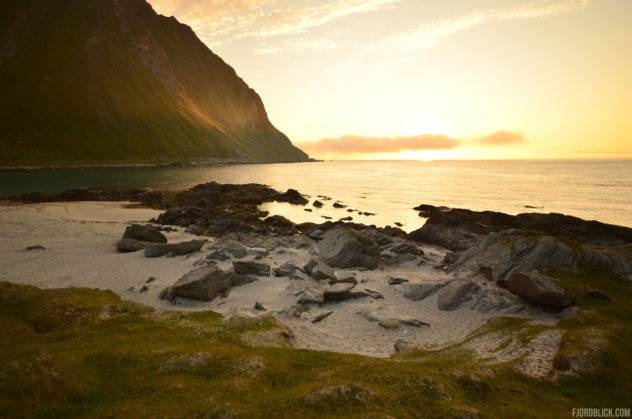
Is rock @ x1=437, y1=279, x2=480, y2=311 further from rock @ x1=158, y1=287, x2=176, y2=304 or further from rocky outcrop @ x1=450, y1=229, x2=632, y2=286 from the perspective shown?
rock @ x1=158, y1=287, x2=176, y2=304

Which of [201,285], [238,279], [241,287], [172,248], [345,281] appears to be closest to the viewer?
[201,285]

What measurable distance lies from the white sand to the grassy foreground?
3.44 metres

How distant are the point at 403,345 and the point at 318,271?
37.1 ft

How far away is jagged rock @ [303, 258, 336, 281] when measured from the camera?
26.1m

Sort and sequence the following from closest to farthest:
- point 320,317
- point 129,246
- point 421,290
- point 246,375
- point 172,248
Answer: point 246,375, point 320,317, point 421,290, point 172,248, point 129,246

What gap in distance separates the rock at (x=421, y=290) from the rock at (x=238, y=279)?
11.7 meters

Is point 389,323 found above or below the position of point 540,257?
below

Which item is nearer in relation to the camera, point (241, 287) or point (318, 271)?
point (241, 287)

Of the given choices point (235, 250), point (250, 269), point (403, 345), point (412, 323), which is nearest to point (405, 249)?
point (412, 323)

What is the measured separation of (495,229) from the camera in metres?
48.2

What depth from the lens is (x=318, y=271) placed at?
86.6ft

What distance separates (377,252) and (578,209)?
2759 inches

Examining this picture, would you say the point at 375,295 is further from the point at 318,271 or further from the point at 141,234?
the point at 141,234

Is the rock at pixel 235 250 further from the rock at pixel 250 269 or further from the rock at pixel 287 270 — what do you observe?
the rock at pixel 287 270
